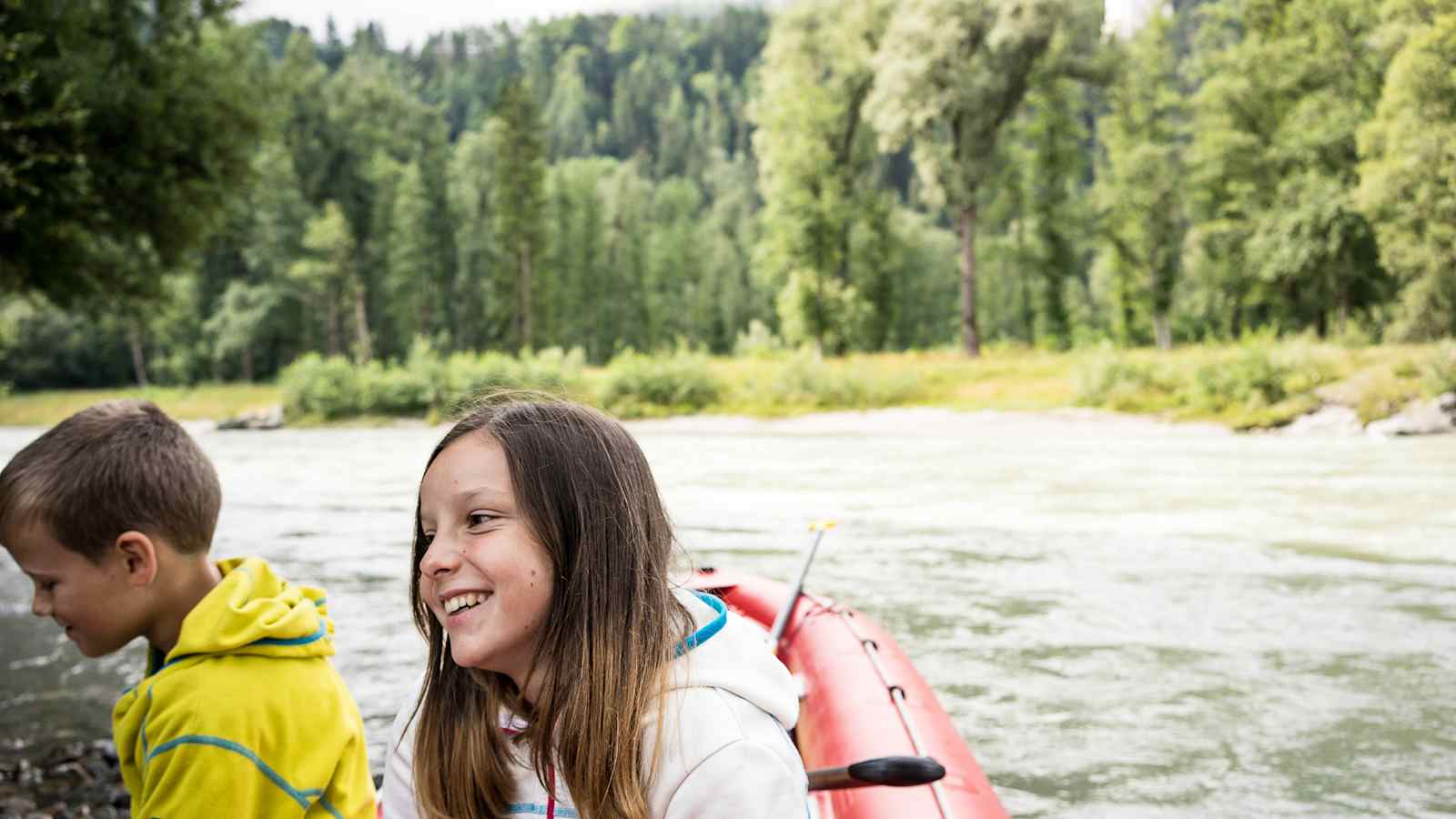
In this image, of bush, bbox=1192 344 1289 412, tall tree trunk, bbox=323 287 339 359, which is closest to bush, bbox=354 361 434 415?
tall tree trunk, bbox=323 287 339 359

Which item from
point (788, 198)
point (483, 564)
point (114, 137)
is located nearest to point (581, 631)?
point (483, 564)

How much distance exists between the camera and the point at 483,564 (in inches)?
45.5

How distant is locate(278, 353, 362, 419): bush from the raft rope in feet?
76.3

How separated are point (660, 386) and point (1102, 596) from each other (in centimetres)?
1515

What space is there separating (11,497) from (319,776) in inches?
23.8

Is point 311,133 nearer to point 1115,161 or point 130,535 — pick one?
point 1115,161

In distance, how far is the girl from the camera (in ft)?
3.59

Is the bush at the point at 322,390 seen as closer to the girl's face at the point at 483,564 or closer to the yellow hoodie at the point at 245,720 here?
the yellow hoodie at the point at 245,720

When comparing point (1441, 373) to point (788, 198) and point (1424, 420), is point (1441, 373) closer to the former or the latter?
point (1424, 420)

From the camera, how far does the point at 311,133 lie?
3853 cm

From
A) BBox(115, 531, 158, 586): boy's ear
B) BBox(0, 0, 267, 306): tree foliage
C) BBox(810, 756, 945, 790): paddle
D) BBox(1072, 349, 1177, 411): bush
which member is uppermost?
BBox(0, 0, 267, 306): tree foliage

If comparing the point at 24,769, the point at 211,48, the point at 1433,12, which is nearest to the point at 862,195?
the point at 1433,12

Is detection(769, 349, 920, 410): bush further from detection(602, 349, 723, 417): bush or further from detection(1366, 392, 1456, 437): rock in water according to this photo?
detection(1366, 392, 1456, 437): rock in water

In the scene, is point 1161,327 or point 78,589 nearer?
point 78,589
